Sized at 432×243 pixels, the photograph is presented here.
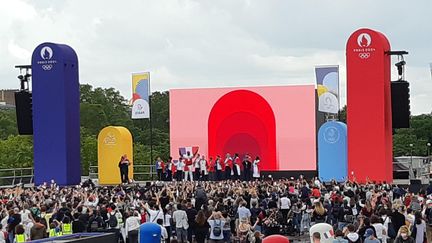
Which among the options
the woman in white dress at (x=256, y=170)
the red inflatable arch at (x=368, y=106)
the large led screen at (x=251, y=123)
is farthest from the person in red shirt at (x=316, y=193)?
the large led screen at (x=251, y=123)

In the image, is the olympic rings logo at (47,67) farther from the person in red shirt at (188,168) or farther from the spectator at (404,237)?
the spectator at (404,237)

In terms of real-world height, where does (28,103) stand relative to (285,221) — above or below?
A: above

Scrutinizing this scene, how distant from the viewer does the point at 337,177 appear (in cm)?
3262

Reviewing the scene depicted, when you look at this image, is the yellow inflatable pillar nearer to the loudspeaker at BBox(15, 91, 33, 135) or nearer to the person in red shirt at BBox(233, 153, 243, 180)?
the loudspeaker at BBox(15, 91, 33, 135)

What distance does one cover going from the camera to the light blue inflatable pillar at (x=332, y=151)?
32.8 m

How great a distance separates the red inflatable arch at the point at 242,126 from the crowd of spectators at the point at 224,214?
45.7ft

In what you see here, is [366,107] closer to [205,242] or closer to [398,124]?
[398,124]

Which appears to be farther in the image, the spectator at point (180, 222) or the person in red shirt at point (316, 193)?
the person in red shirt at point (316, 193)

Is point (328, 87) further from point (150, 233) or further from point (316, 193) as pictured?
point (150, 233)

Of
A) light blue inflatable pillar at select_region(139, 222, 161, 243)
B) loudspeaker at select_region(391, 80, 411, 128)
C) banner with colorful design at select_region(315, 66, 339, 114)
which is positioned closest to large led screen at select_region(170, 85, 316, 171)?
banner with colorful design at select_region(315, 66, 339, 114)

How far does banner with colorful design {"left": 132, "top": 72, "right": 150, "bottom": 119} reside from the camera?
35094 mm

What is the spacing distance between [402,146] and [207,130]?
1694 inches

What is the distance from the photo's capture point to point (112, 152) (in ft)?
111

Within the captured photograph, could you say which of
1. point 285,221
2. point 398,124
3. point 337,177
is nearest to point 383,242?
point 285,221
